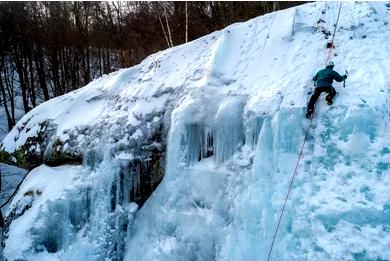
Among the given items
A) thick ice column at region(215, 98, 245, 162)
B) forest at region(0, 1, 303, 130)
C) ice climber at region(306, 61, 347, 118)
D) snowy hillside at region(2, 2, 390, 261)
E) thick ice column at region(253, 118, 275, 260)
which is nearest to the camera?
snowy hillside at region(2, 2, 390, 261)

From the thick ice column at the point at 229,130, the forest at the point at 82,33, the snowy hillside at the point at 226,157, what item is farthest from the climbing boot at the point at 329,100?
A: the forest at the point at 82,33

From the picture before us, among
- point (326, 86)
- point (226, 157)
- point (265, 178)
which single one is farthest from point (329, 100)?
point (226, 157)

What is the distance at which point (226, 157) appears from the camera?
22.0 feet

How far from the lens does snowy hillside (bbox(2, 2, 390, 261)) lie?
5480 millimetres

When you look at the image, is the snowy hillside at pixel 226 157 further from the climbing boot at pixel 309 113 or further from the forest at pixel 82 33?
the forest at pixel 82 33

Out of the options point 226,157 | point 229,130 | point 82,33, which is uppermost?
point 82,33

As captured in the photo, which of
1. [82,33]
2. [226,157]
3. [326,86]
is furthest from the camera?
[82,33]

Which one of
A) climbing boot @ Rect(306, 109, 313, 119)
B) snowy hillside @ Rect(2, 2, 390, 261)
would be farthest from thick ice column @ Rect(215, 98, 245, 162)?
climbing boot @ Rect(306, 109, 313, 119)

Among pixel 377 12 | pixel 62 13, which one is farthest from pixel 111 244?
pixel 62 13

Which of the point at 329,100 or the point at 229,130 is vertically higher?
the point at 329,100

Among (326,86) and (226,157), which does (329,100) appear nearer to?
(326,86)

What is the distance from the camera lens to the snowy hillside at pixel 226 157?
18.0 ft

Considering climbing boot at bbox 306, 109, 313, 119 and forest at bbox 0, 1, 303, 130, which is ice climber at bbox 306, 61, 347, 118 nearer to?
climbing boot at bbox 306, 109, 313, 119

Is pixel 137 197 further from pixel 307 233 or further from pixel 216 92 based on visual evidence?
pixel 307 233
